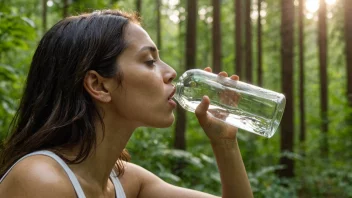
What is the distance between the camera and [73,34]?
89.2 inches

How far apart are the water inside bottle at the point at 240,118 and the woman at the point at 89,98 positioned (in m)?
0.31

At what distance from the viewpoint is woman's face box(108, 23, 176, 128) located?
2.29 m

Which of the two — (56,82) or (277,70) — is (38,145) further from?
(277,70)

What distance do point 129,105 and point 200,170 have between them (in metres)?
7.20

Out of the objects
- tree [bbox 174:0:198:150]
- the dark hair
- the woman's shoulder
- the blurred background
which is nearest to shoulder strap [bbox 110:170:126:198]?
the dark hair

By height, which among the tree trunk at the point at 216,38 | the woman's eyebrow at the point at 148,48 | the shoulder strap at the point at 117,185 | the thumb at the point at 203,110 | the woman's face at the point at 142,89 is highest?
the woman's eyebrow at the point at 148,48

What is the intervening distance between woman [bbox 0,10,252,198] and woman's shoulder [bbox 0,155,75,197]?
0.12 feet

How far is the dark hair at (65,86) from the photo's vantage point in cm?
221

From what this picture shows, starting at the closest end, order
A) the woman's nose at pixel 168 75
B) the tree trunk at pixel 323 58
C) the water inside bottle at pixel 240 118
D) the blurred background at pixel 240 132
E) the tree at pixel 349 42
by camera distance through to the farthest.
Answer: the woman's nose at pixel 168 75 < the water inside bottle at pixel 240 118 < the blurred background at pixel 240 132 < the tree at pixel 349 42 < the tree trunk at pixel 323 58

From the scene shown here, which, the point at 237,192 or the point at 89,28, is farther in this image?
the point at 237,192

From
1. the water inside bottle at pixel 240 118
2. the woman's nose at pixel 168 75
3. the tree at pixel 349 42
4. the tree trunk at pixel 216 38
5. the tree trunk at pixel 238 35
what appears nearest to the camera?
the woman's nose at pixel 168 75

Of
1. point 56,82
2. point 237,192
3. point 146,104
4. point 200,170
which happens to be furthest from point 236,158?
point 200,170

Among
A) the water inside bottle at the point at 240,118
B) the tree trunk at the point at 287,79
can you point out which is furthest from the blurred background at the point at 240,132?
the water inside bottle at the point at 240,118

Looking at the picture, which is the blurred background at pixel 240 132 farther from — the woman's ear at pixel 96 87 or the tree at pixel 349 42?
the woman's ear at pixel 96 87
